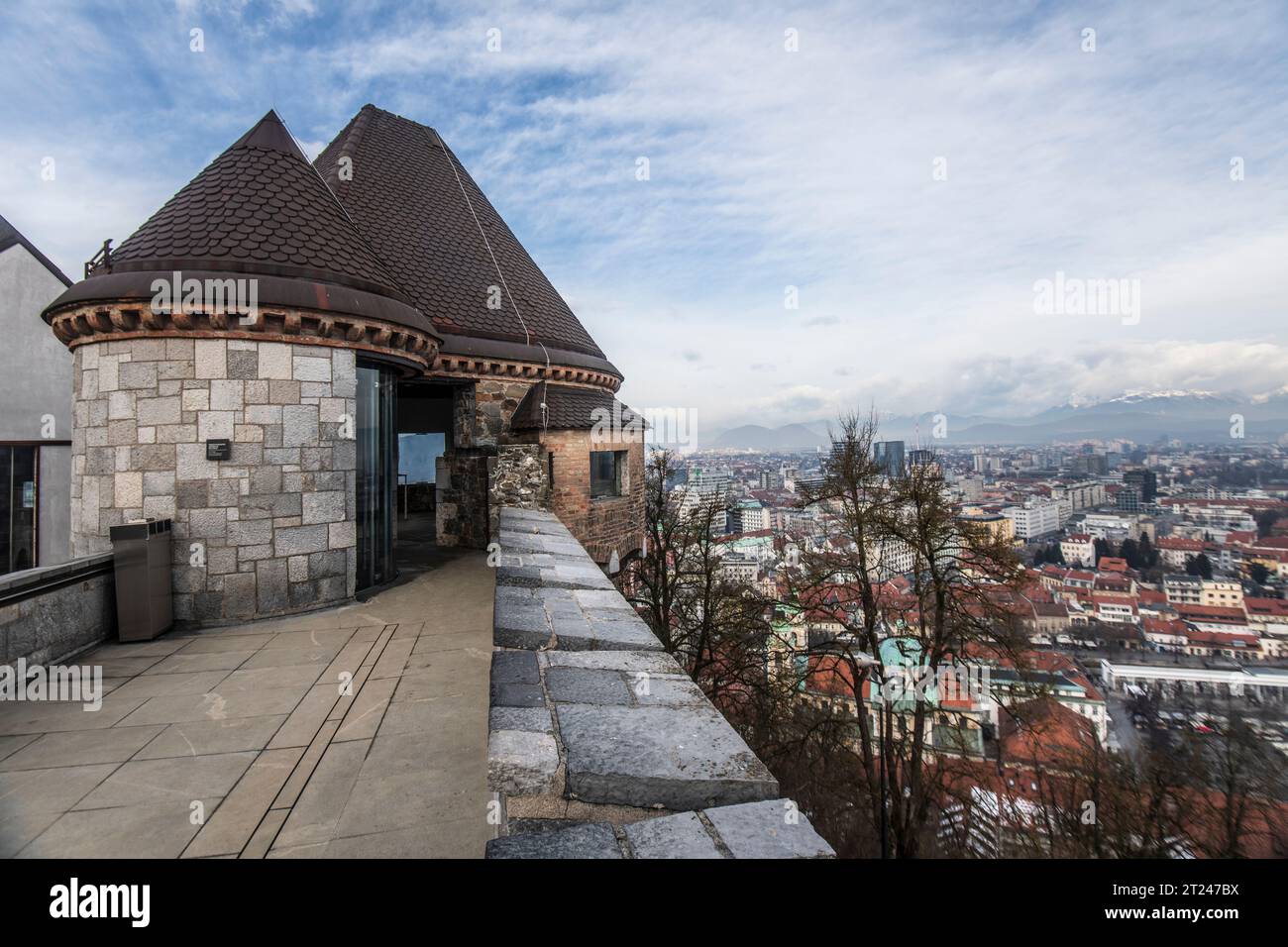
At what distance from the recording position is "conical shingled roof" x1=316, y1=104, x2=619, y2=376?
11094 mm

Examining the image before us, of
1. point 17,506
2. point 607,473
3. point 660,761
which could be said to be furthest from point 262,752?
point 17,506

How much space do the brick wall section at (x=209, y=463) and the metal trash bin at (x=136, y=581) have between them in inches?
12.3

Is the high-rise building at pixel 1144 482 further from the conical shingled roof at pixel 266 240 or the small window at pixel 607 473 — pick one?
the conical shingled roof at pixel 266 240

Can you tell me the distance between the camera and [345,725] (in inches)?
140

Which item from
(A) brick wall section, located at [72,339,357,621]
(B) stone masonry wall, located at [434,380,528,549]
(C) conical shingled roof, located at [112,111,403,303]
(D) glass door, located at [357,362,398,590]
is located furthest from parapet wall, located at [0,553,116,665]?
(B) stone masonry wall, located at [434,380,528,549]

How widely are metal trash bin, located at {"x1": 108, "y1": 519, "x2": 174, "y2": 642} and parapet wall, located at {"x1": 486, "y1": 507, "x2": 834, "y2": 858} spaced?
4.19 meters

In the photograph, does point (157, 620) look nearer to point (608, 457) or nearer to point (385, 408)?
point (385, 408)

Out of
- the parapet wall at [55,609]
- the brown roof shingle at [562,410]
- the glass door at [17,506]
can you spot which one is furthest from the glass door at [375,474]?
the glass door at [17,506]

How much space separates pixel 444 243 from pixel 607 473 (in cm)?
611

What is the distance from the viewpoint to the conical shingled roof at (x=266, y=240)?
19.5 feet
